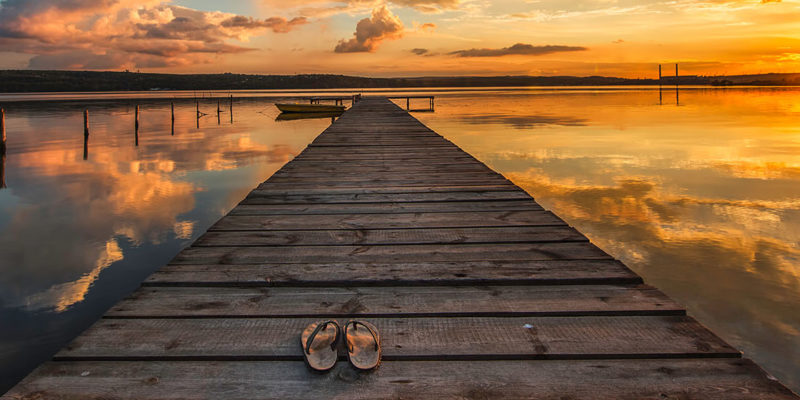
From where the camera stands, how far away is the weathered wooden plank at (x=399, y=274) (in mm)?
2729

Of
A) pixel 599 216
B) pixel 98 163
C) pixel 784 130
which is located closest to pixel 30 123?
pixel 98 163

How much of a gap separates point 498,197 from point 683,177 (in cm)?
882

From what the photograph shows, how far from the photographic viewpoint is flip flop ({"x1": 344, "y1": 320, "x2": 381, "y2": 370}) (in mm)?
→ 1886

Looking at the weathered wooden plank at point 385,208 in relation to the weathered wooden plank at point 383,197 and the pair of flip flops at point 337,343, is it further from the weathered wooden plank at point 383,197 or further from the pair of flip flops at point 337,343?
the pair of flip flops at point 337,343

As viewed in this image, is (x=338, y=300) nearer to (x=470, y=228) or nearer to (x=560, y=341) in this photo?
(x=560, y=341)

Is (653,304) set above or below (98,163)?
below

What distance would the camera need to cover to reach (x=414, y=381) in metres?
1.82

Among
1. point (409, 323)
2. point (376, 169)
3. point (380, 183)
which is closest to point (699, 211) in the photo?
point (376, 169)

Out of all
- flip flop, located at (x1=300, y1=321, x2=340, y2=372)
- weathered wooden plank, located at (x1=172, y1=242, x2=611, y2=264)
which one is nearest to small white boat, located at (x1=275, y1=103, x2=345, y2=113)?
weathered wooden plank, located at (x1=172, y1=242, x2=611, y2=264)

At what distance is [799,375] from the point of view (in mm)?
3631

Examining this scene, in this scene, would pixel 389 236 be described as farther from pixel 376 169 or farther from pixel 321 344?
pixel 376 169

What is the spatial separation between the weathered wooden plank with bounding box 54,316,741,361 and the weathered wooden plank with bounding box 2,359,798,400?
0.15 feet

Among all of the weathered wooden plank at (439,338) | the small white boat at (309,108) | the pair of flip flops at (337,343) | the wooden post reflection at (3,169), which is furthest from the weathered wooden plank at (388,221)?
the small white boat at (309,108)

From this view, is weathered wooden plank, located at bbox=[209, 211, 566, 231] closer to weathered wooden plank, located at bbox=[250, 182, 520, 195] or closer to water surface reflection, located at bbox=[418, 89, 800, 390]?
weathered wooden plank, located at bbox=[250, 182, 520, 195]
